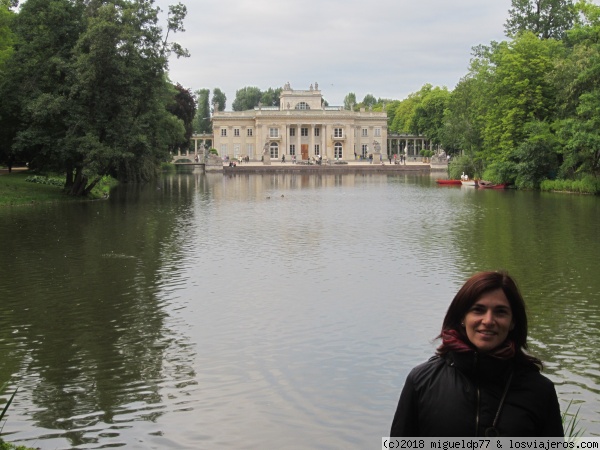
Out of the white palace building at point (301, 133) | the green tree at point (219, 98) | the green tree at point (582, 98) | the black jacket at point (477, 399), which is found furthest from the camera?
the green tree at point (219, 98)

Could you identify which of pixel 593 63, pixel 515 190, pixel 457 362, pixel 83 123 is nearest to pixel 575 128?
pixel 593 63

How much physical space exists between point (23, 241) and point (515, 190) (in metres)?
36.6

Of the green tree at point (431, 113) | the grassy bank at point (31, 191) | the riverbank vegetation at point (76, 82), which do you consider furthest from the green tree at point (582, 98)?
the green tree at point (431, 113)

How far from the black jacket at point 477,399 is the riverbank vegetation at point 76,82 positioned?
34.9 metres

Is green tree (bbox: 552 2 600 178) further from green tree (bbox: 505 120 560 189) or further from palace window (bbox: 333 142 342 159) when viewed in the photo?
palace window (bbox: 333 142 342 159)

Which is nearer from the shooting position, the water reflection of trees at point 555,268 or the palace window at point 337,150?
the water reflection of trees at point 555,268

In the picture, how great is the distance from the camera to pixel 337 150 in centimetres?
12306

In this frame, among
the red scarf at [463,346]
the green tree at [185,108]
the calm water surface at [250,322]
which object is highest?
the green tree at [185,108]

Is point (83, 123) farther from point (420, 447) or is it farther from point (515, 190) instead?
point (420, 447)

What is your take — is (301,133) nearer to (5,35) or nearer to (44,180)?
(44,180)

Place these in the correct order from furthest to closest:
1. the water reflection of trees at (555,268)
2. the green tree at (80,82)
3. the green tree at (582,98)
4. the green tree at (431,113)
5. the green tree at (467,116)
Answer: the green tree at (431,113)
the green tree at (467,116)
the green tree at (582,98)
the green tree at (80,82)
the water reflection of trees at (555,268)

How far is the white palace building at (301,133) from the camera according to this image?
120625 millimetres

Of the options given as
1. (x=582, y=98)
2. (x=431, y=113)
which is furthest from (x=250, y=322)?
(x=431, y=113)

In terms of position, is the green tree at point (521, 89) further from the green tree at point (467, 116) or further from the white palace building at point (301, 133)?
the white palace building at point (301, 133)
